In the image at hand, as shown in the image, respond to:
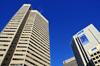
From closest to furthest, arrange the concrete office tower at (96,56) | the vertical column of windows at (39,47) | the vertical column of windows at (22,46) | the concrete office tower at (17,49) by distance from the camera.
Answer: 1. the concrete office tower at (17,49)
2. the vertical column of windows at (22,46)
3. the concrete office tower at (96,56)
4. the vertical column of windows at (39,47)

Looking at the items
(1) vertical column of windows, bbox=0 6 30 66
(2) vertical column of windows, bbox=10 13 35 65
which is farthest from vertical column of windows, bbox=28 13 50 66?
(1) vertical column of windows, bbox=0 6 30 66

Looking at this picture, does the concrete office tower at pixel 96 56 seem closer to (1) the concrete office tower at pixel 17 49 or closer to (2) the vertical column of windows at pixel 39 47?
(2) the vertical column of windows at pixel 39 47

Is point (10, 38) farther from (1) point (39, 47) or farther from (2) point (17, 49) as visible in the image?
(1) point (39, 47)

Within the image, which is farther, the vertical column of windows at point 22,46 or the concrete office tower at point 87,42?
the concrete office tower at point 87,42

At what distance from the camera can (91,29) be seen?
91500 millimetres

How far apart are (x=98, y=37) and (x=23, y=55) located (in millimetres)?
69916

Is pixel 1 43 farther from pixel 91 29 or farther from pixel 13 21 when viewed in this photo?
pixel 91 29

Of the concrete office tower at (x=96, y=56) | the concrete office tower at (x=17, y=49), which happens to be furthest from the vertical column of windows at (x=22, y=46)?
the concrete office tower at (x=96, y=56)

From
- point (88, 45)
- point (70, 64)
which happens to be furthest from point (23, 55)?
point (70, 64)

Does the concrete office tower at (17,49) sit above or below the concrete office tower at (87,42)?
below

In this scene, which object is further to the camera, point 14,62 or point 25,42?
point 25,42

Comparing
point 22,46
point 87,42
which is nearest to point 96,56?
point 87,42

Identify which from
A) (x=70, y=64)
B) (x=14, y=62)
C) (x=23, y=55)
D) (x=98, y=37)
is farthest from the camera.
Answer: (x=70, y=64)

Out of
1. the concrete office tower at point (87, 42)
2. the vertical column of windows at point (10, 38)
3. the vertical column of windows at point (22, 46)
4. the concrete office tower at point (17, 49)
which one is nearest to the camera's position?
the vertical column of windows at point (10, 38)
